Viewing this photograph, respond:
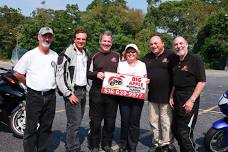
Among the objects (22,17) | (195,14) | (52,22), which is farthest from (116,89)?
(22,17)

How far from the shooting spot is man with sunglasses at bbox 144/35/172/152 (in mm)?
5578

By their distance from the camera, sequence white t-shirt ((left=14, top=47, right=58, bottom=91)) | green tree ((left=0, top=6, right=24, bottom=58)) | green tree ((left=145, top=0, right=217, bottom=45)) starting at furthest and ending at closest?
green tree ((left=0, top=6, right=24, bottom=58)), green tree ((left=145, top=0, right=217, bottom=45)), white t-shirt ((left=14, top=47, right=58, bottom=91))

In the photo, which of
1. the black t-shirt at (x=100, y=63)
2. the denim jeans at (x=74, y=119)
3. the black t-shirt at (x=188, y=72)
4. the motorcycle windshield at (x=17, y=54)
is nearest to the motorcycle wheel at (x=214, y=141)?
the black t-shirt at (x=188, y=72)

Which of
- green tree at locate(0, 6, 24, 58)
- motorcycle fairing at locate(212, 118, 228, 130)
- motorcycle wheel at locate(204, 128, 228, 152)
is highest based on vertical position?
green tree at locate(0, 6, 24, 58)

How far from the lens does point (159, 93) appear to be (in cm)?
568

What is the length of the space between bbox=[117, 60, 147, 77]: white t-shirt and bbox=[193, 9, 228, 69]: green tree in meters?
37.1

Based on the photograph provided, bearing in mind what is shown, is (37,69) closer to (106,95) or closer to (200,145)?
(106,95)

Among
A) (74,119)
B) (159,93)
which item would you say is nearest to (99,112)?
(74,119)

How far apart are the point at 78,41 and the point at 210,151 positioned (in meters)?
2.77

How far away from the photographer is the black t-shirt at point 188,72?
5094mm

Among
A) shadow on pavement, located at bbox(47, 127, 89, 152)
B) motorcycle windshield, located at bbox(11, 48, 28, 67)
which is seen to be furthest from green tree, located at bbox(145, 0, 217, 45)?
shadow on pavement, located at bbox(47, 127, 89, 152)

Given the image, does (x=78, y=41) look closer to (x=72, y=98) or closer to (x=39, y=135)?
(x=72, y=98)

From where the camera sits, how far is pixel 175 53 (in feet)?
17.8

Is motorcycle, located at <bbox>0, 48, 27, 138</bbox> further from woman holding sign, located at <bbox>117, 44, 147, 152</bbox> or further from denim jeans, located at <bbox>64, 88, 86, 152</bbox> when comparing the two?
woman holding sign, located at <bbox>117, 44, 147, 152</bbox>
